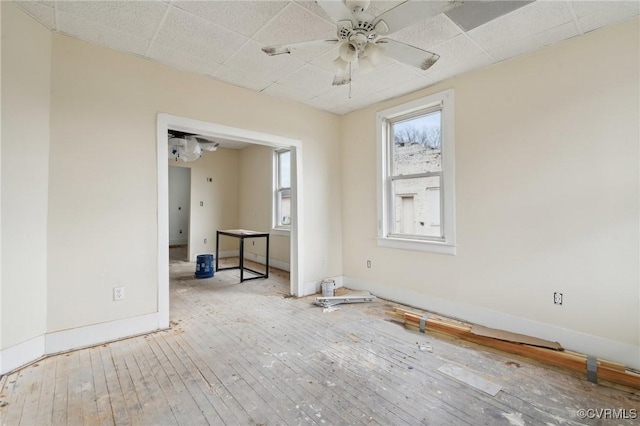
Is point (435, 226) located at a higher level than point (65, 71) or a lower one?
lower

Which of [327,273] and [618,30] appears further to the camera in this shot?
[327,273]

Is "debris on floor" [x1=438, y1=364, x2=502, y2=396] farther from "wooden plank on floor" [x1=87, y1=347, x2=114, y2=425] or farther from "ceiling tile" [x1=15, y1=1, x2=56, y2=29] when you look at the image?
"ceiling tile" [x1=15, y1=1, x2=56, y2=29]

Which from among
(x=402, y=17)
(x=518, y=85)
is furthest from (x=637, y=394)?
(x=402, y=17)

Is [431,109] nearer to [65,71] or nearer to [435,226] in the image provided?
[435,226]

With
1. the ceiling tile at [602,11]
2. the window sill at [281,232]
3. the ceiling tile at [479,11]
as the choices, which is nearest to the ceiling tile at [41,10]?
the ceiling tile at [479,11]

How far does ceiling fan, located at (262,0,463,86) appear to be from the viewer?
1636mm

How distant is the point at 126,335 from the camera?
269cm

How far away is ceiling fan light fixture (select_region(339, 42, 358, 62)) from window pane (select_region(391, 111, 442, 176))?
180cm

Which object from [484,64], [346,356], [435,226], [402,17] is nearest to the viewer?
[402,17]

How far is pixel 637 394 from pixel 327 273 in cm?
313

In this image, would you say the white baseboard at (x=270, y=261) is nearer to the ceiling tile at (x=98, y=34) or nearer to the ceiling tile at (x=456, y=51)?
the ceiling tile at (x=98, y=34)

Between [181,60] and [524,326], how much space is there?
13.4 feet

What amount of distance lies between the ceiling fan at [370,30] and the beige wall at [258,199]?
417cm

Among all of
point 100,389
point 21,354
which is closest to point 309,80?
point 100,389
